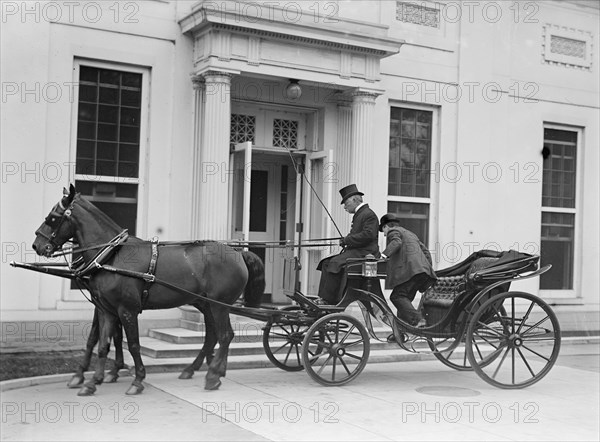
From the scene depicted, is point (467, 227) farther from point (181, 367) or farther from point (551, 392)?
point (181, 367)

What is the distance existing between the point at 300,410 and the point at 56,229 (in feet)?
10.4

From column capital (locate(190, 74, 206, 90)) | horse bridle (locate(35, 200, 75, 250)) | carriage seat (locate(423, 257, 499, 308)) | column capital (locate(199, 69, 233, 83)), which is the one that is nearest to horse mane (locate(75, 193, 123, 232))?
horse bridle (locate(35, 200, 75, 250))

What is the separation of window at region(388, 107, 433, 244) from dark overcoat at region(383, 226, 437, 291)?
199 inches

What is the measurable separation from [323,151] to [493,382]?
18.4 feet

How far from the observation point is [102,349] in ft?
27.7

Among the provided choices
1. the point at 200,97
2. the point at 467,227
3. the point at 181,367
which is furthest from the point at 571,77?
the point at 181,367

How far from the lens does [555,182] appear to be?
1634cm

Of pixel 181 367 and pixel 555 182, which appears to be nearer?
pixel 181 367

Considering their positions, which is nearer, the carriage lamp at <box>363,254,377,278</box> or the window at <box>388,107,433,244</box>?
the carriage lamp at <box>363,254,377,278</box>

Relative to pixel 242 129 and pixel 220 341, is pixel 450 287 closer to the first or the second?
pixel 220 341

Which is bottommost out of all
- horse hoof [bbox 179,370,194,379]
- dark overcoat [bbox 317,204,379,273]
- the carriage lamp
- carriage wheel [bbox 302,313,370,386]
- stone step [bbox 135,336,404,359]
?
horse hoof [bbox 179,370,194,379]

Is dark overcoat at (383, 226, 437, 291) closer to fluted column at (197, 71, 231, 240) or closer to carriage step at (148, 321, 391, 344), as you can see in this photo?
carriage step at (148, 321, 391, 344)

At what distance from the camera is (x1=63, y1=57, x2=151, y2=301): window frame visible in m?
11.7

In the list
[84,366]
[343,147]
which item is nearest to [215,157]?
[343,147]
